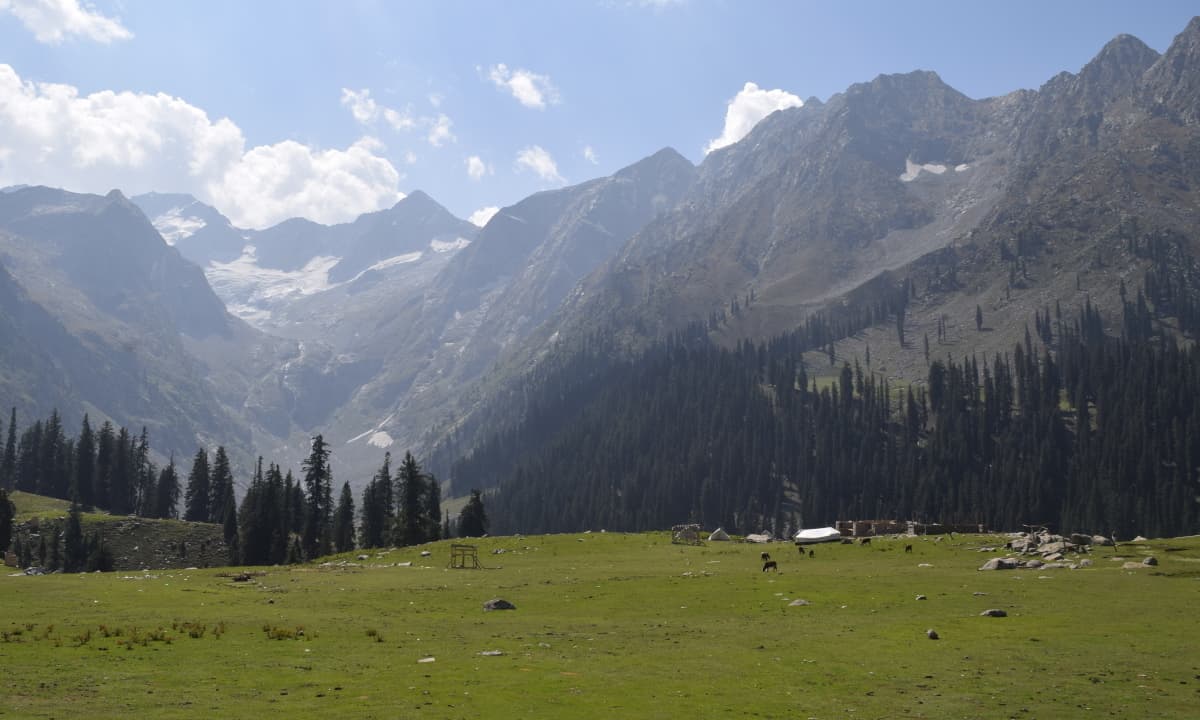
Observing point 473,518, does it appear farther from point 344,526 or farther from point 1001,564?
point 1001,564

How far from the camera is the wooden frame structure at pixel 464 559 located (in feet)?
239

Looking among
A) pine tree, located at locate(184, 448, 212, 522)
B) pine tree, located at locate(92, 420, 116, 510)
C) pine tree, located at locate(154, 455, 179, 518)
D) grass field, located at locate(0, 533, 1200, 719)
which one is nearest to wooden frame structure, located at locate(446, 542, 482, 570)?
grass field, located at locate(0, 533, 1200, 719)

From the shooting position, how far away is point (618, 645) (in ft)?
122

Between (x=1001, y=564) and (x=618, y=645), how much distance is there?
37.1 metres

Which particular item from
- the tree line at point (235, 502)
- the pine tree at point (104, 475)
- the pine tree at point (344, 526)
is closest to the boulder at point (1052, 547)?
the tree line at point (235, 502)

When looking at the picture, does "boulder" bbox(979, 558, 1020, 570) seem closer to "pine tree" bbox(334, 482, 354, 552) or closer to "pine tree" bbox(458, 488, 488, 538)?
"pine tree" bbox(458, 488, 488, 538)

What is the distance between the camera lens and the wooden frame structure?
239 ft

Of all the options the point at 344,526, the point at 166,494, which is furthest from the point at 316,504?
the point at 166,494

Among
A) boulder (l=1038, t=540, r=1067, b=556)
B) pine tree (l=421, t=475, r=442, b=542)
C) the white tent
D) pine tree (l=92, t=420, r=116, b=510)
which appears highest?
pine tree (l=92, t=420, r=116, b=510)

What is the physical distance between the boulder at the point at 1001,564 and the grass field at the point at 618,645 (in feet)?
5.06

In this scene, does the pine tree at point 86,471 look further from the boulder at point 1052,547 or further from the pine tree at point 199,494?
the boulder at point 1052,547

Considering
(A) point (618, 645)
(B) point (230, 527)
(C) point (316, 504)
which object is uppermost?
(C) point (316, 504)

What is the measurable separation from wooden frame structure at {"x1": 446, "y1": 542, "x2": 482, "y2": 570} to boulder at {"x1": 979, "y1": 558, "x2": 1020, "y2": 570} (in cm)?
3938

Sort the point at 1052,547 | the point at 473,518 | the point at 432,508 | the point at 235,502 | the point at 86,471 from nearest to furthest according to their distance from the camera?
the point at 1052,547 < the point at 473,518 < the point at 432,508 < the point at 235,502 < the point at 86,471
